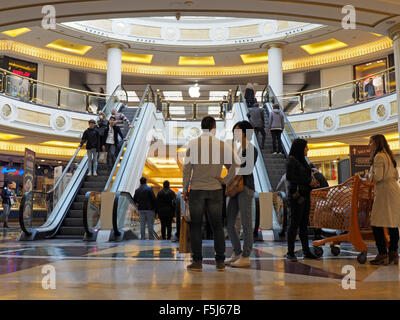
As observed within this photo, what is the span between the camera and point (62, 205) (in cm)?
944

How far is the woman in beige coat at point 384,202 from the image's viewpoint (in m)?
4.38

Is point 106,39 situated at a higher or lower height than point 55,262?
higher

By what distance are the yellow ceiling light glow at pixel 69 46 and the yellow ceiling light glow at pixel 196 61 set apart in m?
5.18

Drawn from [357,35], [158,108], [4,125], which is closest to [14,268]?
[4,125]

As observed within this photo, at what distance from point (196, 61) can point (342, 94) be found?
396 inches

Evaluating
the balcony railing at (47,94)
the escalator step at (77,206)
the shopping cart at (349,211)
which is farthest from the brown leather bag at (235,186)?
the balcony railing at (47,94)

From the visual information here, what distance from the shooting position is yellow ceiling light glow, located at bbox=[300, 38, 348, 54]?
20688mm

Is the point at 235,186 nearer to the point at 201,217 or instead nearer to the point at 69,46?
the point at 201,217

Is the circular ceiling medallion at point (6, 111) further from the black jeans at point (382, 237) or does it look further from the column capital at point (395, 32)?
the black jeans at point (382, 237)

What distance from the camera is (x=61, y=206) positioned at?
941 cm
